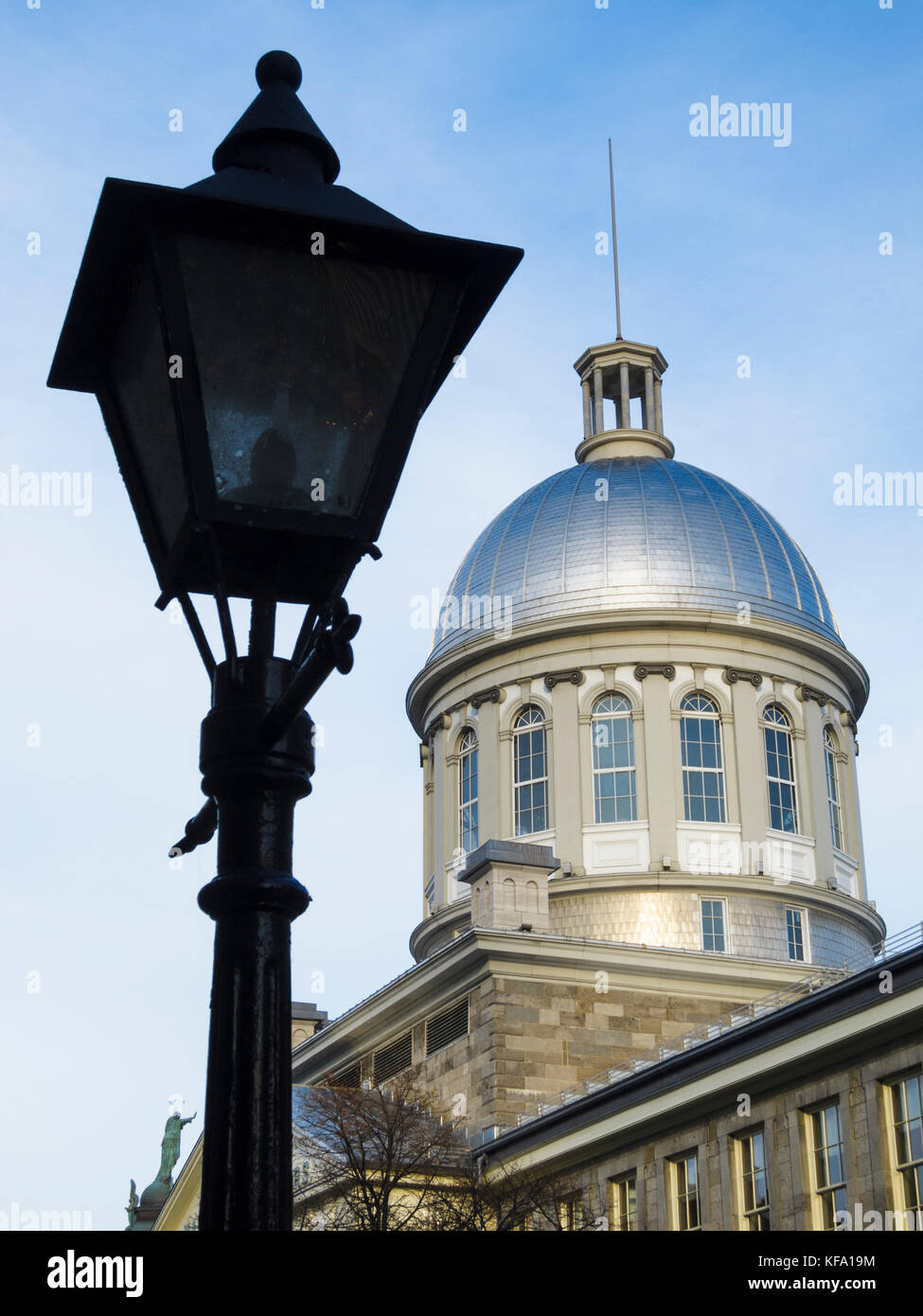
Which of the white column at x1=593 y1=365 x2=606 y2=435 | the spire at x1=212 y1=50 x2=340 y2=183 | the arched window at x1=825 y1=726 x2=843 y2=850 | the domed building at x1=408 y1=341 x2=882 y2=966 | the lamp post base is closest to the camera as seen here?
the lamp post base

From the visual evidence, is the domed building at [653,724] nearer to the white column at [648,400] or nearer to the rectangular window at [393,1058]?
the white column at [648,400]

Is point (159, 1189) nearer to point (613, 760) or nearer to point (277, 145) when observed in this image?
point (613, 760)

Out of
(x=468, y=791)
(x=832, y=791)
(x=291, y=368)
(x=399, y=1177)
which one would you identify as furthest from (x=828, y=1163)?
(x=291, y=368)

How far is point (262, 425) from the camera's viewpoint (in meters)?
4.45

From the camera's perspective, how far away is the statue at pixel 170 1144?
48.8 m

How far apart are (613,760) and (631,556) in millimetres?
5687

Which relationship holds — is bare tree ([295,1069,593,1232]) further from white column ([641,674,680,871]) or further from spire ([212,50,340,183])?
spire ([212,50,340,183])

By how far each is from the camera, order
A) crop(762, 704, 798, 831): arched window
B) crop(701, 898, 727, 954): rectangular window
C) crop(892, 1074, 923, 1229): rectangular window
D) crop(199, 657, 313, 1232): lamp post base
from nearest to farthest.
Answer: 1. crop(199, 657, 313, 1232): lamp post base
2. crop(892, 1074, 923, 1229): rectangular window
3. crop(701, 898, 727, 954): rectangular window
4. crop(762, 704, 798, 831): arched window

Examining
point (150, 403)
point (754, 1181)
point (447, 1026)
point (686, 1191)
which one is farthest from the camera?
point (447, 1026)

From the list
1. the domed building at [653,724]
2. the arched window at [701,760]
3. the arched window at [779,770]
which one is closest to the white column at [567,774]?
the domed building at [653,724]

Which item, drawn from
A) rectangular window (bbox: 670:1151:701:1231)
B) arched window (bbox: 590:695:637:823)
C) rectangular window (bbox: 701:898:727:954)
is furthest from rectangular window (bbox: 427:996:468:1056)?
rectangular window (bbox: 670:1151:701:1231)

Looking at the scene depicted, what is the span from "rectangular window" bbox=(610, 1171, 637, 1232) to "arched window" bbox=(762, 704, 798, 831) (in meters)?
15.3

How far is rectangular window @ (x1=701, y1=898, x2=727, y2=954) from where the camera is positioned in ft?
142

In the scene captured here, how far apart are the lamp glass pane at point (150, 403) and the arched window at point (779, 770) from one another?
137 feet
